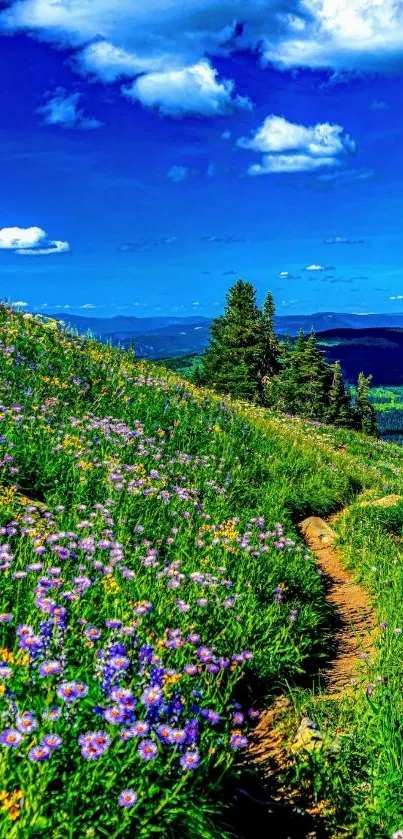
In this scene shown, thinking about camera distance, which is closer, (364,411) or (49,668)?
(49,668)

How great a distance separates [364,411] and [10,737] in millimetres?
82376

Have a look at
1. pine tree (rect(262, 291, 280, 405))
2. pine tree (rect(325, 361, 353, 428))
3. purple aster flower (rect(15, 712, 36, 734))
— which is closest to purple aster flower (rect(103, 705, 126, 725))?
purple aster flower (rect(15, 712, 36, 734))

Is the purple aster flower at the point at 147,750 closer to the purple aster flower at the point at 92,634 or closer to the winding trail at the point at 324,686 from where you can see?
the purple aster flower at the point at 92,634

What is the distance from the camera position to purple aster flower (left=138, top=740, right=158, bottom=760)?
109 inches

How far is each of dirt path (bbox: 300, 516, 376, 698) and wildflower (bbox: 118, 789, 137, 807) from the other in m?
3.02

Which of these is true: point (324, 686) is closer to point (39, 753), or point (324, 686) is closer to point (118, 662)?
point (118, 662)

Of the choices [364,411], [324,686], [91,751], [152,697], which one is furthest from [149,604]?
[364,411]

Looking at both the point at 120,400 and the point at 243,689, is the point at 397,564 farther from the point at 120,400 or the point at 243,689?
the point at 120,400

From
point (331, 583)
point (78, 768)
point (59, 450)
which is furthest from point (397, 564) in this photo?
point (78, 768)

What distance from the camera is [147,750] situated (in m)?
2.85

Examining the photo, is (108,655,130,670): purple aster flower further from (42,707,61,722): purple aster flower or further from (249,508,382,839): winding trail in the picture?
(249,508,382,839): winding trail

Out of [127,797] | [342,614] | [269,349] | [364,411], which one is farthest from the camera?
[364,411]

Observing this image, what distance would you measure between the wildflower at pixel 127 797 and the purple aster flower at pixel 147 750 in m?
0.15

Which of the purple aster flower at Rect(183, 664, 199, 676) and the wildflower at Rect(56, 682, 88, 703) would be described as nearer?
the wildflower at Rect(56, 682, 88, 703)
